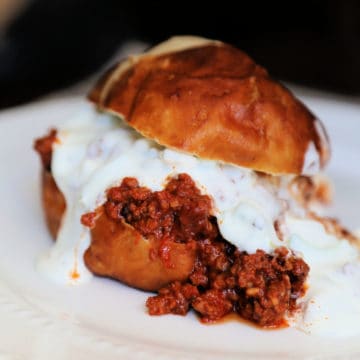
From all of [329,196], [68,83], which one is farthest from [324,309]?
[68,83]

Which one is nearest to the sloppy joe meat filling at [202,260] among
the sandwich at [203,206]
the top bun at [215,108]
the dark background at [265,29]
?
the sandwich at [203,206]

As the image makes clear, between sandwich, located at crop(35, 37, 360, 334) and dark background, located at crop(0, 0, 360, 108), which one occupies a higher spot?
sandwich, located at crop(35, 37, 360, 334)

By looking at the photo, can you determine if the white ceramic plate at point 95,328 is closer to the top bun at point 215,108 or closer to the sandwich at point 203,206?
the sandwich at point 203,206

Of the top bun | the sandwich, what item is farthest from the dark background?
the sandwich

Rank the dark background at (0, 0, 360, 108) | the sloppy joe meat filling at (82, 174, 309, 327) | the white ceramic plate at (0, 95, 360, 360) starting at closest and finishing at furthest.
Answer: the white ceramic plate at (0, 95, 360, 360), the sloppy joe meat filling at (82, 174, 309, 327), the dark background at (0, 0, 360, 108)

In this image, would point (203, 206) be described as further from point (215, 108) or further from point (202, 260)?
point (215, 108)

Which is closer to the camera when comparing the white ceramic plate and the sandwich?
the white ceramic plate

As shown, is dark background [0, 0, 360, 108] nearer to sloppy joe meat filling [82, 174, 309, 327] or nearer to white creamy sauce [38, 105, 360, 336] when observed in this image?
white creamy sauce [38, 105, 360, 336]

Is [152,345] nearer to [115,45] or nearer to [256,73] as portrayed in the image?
[256,73]
